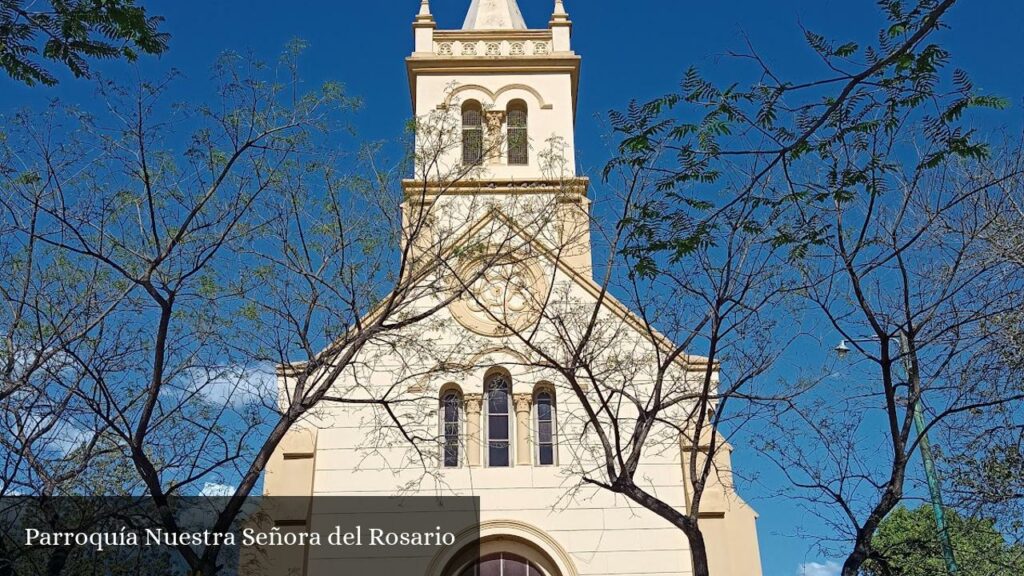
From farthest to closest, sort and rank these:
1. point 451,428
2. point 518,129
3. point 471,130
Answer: point 518,129
point 471,130
point 451,428

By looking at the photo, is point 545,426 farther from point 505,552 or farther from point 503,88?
point 503,88

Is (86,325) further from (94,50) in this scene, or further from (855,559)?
(855,559)

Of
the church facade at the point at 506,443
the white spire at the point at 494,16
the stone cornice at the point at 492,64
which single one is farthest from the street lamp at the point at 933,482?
the white spire at the point at 494,16

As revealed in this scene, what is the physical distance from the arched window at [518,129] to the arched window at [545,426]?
24.8ft

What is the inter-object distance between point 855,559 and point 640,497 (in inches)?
88.6

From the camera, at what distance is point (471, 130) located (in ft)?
74.9

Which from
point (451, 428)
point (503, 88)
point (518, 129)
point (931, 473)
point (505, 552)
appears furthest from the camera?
point (503, 88)

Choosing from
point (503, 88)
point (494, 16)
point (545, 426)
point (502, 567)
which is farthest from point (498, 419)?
point (494, 16)

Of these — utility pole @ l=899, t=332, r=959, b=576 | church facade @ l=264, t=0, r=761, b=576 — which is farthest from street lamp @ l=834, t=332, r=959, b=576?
church facade @ l=264, t=0, r=761, b=576

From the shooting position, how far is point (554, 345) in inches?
611

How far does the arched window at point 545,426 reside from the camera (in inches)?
614

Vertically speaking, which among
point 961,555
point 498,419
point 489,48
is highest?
point 489,48

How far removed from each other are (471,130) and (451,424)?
30.7 ft
